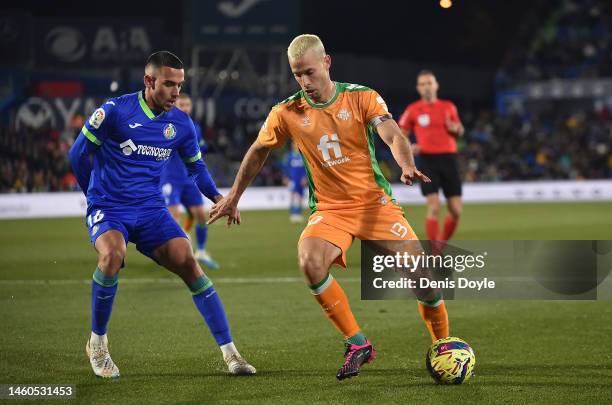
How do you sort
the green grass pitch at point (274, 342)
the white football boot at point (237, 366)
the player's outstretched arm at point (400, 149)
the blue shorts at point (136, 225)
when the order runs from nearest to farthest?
the player's outstretched arm at point (400, 149) < the green grass pitch at point (274, 342) < the white football boot at point (237, 366) < the blue shorts at point (136, 225)

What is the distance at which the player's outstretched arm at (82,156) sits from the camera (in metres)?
6.36

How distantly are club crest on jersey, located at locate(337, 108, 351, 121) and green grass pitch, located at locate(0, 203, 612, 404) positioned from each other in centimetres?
169

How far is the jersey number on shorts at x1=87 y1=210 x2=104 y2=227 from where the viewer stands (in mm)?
6461

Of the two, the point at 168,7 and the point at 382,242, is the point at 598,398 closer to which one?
the point at 382,242

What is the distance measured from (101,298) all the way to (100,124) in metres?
1.17

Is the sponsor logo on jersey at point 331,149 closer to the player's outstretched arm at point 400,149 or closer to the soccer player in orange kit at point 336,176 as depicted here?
the soccer player in orange kit at point 336,176

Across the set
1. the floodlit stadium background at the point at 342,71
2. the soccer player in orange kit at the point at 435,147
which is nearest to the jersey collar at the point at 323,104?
the soccer player in orange kit at the point at 435,147

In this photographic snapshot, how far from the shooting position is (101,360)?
632 centimetres

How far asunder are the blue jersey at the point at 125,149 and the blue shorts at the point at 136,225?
6 centimetres

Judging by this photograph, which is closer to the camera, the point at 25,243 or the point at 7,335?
the point at 7,335

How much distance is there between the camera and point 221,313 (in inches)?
258

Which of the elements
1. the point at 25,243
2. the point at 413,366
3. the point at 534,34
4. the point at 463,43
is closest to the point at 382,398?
the point at 413,366

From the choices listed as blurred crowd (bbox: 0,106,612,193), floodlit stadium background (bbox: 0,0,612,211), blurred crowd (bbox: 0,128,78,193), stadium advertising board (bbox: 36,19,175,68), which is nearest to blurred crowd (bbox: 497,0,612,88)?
floodlit stadium background (bbox: 0,0,612,211)

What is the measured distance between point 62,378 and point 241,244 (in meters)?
10.4
